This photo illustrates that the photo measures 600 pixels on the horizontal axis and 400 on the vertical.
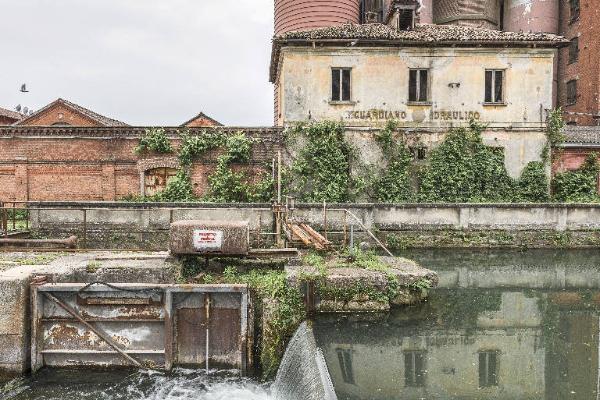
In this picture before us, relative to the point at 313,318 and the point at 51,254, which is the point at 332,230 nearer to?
the point at 313,318

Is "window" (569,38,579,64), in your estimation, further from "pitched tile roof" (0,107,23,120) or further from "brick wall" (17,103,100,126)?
"pitched tile roof" (0,107,23,120)

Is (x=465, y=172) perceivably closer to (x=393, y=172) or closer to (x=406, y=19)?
(x=393, y=172)

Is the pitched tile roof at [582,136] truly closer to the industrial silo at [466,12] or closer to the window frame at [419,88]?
the window frame at [419,88]

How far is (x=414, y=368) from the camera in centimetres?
817

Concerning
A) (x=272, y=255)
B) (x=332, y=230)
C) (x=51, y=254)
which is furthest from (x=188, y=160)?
(x=272, y=255)

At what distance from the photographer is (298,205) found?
17781 mm

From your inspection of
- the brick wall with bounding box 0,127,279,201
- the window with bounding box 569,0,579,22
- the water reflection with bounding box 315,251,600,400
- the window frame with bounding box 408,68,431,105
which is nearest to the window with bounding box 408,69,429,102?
the window frame with bounding box 408,68,431,105

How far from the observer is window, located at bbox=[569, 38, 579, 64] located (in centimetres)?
3056

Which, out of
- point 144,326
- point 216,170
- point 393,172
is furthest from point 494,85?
point 144,326

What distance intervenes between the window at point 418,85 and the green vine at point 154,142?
11.5 metres

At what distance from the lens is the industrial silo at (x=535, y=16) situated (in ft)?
102

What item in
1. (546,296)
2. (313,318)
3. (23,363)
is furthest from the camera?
(546,296)

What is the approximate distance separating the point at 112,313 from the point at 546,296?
11.0 metres

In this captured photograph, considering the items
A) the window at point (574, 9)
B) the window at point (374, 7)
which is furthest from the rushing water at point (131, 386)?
the window at point (574, 9)
